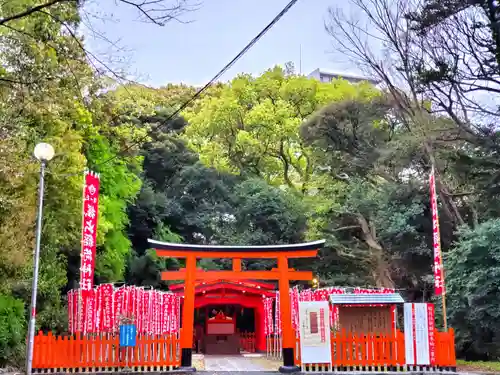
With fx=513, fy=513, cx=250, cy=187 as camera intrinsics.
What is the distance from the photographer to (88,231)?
12.6 metres

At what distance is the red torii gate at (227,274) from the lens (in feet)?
39.2

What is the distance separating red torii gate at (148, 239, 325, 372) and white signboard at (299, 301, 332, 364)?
1.67 feet

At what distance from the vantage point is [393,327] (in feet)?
41.2

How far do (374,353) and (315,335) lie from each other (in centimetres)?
142

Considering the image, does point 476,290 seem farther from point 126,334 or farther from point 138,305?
point 138,305

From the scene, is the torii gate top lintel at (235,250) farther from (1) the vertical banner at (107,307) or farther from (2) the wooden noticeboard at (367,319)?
(1) the vertical banner at (107,307)

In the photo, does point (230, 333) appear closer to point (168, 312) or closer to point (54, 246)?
point (168, 312)

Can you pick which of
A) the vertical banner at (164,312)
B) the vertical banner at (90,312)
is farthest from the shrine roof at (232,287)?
the vertical banner at (90,312)

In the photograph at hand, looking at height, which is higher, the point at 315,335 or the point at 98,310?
the point at 98,310

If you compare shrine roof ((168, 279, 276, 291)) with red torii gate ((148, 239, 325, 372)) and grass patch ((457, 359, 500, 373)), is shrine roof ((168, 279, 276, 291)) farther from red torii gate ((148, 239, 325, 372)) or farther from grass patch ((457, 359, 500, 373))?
grass patch ((457, 359, 500, 373))

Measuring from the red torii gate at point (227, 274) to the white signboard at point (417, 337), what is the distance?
8.56ft

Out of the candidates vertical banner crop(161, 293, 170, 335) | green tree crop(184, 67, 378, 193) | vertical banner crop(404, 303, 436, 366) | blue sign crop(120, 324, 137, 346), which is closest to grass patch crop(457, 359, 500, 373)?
vertical banner crop(404, 303, 436, 366)

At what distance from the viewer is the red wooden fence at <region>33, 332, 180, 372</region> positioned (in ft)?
36.5

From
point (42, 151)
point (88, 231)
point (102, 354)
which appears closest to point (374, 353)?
point (102, 354)
